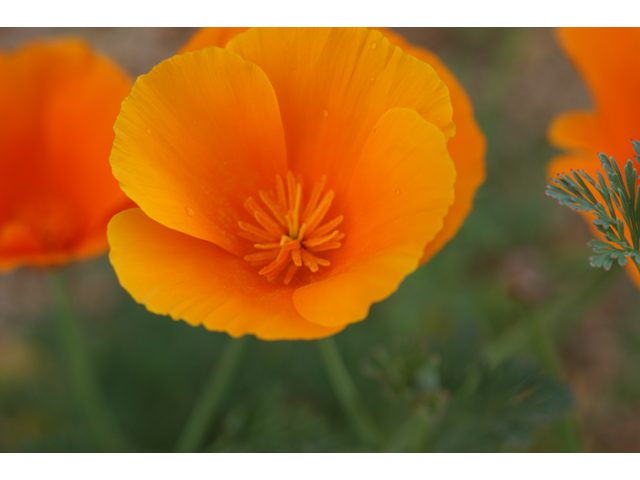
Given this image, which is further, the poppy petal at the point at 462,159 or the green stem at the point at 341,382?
the green stem at the point at 341,382

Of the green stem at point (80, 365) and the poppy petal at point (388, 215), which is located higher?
the poppy petal at point (388, 215)

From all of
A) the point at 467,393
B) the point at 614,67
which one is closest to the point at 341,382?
the point at 467,393

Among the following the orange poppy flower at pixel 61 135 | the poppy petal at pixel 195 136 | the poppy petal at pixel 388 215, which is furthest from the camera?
the orange poppy flower at pixel 61 135

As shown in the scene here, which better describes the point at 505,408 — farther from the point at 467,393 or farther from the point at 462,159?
the point at 462,159

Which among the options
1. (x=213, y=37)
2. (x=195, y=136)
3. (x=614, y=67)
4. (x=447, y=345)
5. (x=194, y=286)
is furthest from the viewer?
(x=447, y=345)

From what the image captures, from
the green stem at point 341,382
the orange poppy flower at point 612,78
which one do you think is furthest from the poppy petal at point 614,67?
the green stem at point 341,382

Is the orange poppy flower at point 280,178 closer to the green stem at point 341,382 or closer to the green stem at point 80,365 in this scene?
the green stem at point 341,382
